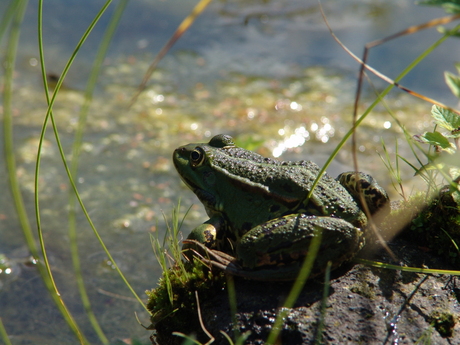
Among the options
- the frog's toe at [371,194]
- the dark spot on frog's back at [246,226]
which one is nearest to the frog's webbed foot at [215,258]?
the dark spot on frog's back at [246,226]

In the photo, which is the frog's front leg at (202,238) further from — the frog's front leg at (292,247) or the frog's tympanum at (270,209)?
the frog's front leg at (292,247)

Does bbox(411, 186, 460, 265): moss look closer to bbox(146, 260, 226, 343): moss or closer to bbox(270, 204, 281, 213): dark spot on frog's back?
bbox(270, 204, 281, 213): dark spot on frog's back

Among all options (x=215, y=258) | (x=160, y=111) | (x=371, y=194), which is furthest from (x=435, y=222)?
(x=160, y=111)

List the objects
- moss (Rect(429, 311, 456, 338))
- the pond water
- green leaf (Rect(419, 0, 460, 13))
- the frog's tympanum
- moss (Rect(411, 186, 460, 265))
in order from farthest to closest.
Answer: the pond water < moss (Rect(411, 186, 460, 265)) < the frog's tympanum < moss (Rect(429, 311, 456, 338)) < green leaf (Rect(419, 0, 460, 13))

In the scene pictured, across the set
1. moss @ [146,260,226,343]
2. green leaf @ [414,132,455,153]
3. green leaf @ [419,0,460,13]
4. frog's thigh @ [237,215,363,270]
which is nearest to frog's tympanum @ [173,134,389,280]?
frog's thigh @ [237,215,363,270]

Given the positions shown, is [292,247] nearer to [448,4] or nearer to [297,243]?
[297,243]
